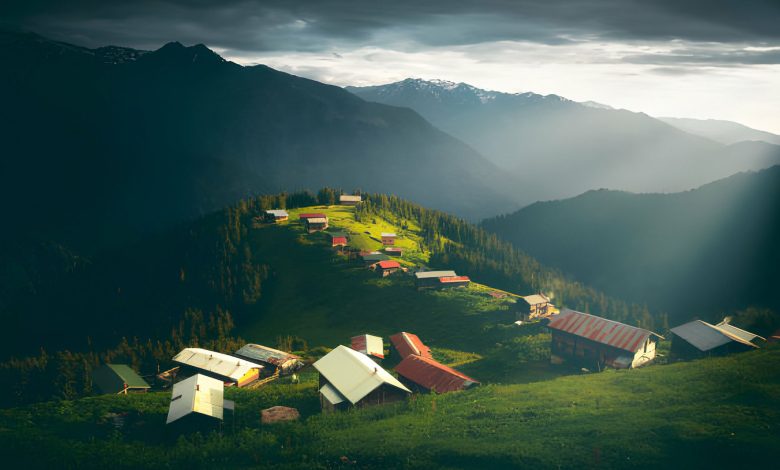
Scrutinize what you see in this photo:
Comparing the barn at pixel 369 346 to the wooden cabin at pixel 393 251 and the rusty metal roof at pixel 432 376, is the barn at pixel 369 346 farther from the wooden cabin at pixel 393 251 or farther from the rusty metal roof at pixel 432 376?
the wooden cabin at pixel 393 251

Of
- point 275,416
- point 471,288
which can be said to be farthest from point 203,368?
point 471,288

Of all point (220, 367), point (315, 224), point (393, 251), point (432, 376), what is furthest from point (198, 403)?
point (315, 224)

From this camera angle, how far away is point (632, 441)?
36.1 metres

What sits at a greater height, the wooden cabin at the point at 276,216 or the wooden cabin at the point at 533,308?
the wooden cabin at the point at 276,216

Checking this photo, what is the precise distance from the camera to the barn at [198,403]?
48878 millimetres

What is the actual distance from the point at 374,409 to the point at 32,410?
120 ft

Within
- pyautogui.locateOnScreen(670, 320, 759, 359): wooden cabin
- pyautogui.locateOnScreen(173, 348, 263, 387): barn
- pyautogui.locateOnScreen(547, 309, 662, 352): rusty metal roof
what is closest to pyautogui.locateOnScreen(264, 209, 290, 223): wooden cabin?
pyautogui.locateOnScreen(173, 348, 263, 387): barn

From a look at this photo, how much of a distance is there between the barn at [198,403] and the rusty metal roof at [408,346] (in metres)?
31.8

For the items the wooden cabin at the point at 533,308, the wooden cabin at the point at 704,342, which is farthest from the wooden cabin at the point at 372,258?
the wooden cabin at the point at 704,342

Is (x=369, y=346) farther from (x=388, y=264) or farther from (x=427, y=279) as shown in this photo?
(x=388, y=264)

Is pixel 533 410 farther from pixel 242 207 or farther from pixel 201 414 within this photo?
pixel 242 207

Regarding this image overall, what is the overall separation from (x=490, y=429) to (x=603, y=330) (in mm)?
41308

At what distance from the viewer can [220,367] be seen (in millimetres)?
76562

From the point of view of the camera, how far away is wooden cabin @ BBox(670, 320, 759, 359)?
7019 centimetres
